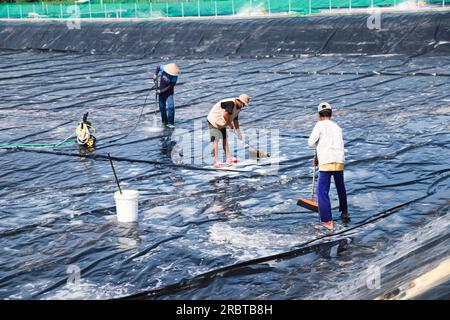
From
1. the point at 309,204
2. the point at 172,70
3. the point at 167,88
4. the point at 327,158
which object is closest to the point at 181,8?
the point at 167,88

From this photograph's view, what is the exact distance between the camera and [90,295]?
7742mm

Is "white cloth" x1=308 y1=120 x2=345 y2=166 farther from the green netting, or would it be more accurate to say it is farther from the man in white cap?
the green netting

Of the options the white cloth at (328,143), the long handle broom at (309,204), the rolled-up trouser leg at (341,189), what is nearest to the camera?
the white cloth at (328,143)

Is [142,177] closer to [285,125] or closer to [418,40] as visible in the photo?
[285,125]

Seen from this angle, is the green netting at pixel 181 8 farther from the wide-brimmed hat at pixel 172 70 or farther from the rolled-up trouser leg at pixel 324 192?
the rolled-up trouser leg at pixel 324 192

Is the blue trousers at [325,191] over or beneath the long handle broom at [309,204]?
over

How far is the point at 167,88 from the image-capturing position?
16.1m

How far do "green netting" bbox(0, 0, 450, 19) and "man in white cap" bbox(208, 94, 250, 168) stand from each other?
67.3 ft

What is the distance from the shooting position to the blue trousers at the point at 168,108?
53.6 ft

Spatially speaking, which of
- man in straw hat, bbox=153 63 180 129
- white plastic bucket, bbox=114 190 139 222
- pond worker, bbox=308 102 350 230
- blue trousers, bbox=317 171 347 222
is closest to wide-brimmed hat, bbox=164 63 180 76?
man in straw hat, bbox=153 63 180 129

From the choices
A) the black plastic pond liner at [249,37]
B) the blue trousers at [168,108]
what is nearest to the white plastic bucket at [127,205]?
the blue trousers at [168,108]

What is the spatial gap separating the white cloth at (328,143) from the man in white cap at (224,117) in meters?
2.64

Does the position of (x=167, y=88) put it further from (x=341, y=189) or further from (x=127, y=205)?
(x=341, y=189)

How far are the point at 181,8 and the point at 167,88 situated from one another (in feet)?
69.1
